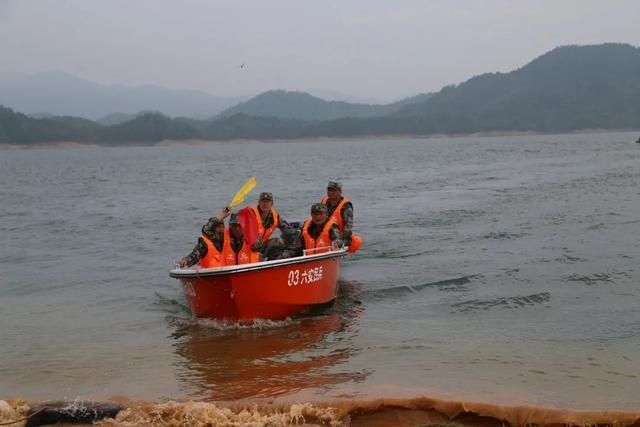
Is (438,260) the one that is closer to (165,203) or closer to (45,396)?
(45,396)

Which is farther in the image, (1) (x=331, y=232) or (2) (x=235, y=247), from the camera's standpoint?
(1) (x=331, y=232)

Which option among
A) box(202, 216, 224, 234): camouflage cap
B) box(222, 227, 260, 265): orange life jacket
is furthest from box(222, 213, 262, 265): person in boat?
box(202, 216, 224, 234): camouflage cap

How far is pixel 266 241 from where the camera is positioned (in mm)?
10289

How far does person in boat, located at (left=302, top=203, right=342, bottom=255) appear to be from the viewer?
1015cm

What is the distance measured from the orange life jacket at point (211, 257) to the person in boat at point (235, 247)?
0.22 ft

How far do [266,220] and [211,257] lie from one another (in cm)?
127

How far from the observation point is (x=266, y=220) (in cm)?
1025

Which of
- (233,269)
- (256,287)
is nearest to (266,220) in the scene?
(256,287)

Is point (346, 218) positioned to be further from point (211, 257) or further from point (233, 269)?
point (233, 269)

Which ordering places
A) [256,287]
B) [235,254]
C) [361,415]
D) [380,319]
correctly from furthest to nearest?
[380,319], [235,254], [256,287], [361,415]

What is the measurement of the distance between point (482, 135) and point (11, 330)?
481ft

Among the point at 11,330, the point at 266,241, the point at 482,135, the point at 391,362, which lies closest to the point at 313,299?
the point at 266,241

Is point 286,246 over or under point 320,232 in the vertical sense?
under

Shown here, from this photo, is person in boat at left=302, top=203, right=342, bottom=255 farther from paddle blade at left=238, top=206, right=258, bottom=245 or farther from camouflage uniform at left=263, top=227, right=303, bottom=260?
paddle blade at left=238, top=206, right=258, bottom=245
